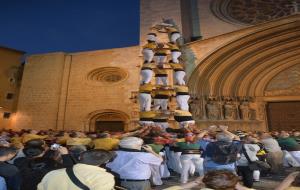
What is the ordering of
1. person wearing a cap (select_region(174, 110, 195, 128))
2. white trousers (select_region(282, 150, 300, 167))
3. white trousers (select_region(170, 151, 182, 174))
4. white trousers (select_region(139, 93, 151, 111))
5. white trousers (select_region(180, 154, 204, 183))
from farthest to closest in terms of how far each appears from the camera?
1. white trousers (select_region(139, 93, 151, 111))
2. person wearing a cap (select_region(174, 110, 195, 128))
3. white trousers (select_region(170, 151, 182, 174))
4. white trousers (select_region(282, 150, 300, 167))
5. white trousers (select_region(180, 154, 204, 183))

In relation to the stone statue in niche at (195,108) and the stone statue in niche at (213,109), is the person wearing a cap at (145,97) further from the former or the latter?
the stone statue in niche at (213,109)

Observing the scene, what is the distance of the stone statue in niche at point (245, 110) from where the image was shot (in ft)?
36.3

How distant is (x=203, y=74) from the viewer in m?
11.5

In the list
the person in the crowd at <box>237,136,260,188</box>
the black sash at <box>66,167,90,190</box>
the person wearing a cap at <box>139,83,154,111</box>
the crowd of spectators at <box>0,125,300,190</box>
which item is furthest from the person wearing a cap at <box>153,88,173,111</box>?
the black sash at <box>66,167,90,190</box>

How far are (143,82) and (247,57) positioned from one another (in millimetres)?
6061

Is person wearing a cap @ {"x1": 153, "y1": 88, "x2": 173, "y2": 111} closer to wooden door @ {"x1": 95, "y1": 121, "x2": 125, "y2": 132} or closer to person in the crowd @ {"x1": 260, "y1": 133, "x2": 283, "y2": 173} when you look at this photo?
person in the crowd @ {"x1": 260, "y1": 133, "x2": 283, "y2": 173}

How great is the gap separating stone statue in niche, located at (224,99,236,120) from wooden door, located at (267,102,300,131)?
2018mm

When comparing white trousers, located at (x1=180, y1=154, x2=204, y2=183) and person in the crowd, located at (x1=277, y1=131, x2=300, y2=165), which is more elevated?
person in the crowd, located at (x1=277, y1=131, x2=300, y2=165)

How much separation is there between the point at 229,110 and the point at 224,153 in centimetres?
825

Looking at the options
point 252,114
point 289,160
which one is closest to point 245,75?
point 252,114

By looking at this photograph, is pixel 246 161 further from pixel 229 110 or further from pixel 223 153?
pixel 229 110

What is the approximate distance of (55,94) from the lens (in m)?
14.2

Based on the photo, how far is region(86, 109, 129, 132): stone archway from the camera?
528 inches

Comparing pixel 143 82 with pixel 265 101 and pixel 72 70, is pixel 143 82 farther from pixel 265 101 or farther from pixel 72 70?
pixel 72 70
